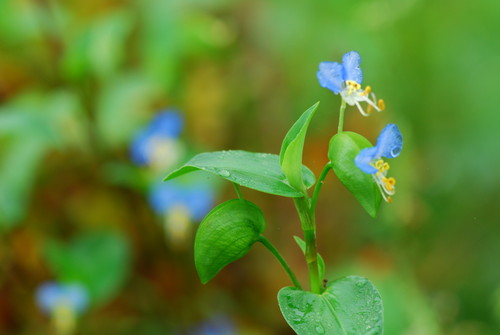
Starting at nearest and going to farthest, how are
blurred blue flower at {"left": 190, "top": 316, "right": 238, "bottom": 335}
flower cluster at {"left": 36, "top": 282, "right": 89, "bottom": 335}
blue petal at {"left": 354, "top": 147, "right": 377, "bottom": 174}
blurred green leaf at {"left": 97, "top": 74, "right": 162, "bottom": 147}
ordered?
1. blue petal at {"left": 354, "top": 147, "right": 377, "bottom": 174}
2. flower cluster at {"left": 36, "top": 282, "right": 89, "bottom": 335}
3. blurred blue flower at {"left": 190, "top": 316, "right": 238, "bottom": 335}
4. blurred green leaf at {"left": 97, "top": 74, "right": 162, "bottom": 147}

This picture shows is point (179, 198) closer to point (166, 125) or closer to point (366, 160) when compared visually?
point (166, 125)

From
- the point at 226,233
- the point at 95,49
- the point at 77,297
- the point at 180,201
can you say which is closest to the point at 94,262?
the point at 77,297

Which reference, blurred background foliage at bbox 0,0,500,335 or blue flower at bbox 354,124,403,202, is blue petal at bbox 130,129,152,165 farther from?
blue flower at bbox 354,124,403,202

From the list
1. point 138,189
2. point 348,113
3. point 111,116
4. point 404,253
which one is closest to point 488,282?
point 404,253

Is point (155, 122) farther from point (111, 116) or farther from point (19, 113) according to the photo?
point (19, 113)

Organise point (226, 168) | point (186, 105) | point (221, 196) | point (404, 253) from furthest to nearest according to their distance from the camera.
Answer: point (186, 105), point (221, 196), point (404, 253), point (226, 168)

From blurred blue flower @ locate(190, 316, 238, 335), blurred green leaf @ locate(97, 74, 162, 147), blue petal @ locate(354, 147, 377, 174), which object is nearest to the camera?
blue petal @ locate(354, 147, 377, 174)

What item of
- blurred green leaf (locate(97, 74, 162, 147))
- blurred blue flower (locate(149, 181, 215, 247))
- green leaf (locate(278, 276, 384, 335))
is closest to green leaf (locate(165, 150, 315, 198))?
green leaf (locate(278, 276, 384, 335))

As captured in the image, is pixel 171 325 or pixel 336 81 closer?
pixel 336 81

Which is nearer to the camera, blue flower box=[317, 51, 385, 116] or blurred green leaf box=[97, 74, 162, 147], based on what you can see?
blue flower box=[317, 51, 385, 116]
